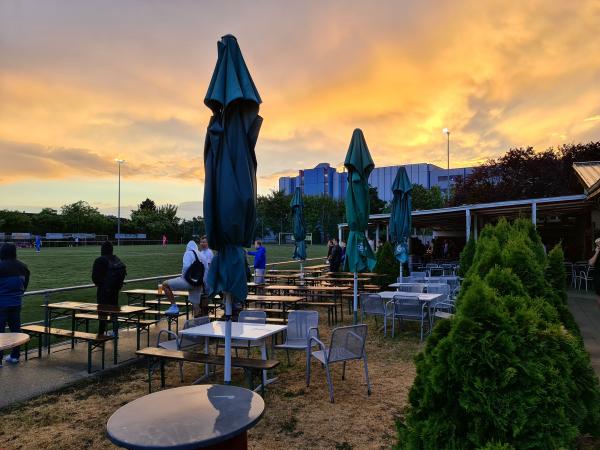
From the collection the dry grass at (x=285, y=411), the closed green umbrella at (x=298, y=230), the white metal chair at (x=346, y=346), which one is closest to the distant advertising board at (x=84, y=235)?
the closed green umbrella at (x=298, y=230)

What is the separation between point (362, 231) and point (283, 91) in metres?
5.06

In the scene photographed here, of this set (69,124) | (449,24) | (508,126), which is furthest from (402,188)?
(69,124)

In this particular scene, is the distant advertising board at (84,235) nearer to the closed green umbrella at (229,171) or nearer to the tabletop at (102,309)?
the tabletop at (102,309)

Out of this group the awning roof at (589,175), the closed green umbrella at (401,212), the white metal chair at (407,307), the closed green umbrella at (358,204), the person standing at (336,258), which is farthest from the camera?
the person standing at (336,258)

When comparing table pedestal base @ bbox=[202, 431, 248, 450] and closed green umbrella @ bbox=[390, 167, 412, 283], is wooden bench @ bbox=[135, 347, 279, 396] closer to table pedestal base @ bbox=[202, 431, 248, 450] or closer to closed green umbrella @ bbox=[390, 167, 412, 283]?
table pedestal base @ bbox=[202, 431, 248, 450]

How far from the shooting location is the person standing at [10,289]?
5543 millimetres

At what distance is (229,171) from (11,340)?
3186mm

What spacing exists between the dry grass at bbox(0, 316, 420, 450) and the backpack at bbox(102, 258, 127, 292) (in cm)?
181

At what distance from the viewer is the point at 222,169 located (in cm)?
350

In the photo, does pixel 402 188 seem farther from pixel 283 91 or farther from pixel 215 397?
pixel 215 397

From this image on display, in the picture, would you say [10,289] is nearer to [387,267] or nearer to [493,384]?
[493,384]

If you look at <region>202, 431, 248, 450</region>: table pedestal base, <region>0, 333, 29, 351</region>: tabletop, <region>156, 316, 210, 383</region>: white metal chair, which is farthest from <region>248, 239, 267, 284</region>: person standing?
<region>202, 431, 248, 450</region>: table pedestal base

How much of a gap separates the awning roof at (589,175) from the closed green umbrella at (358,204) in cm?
595

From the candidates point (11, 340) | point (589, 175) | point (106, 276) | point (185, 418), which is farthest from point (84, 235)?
point (185, 418)
